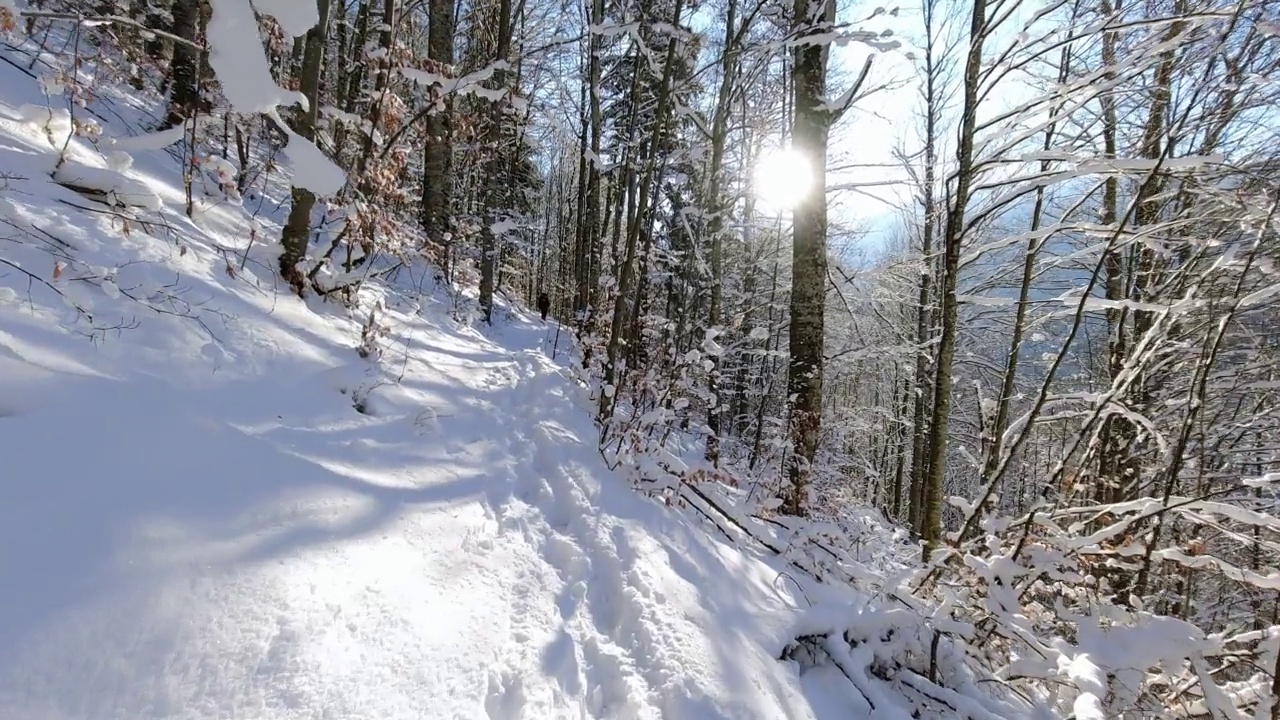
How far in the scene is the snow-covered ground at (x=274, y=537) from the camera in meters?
1.19

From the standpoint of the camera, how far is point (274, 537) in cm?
163

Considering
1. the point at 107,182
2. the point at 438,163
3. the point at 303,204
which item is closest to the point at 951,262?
the point at 303,204

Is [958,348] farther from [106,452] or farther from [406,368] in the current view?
[106,452]

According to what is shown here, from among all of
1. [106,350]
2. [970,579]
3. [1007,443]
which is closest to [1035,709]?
[970,579]

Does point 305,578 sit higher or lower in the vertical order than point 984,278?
lower

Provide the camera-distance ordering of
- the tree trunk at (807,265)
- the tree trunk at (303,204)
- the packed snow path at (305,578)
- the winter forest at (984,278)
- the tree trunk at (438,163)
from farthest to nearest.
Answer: the tree trunk at (438,163)
the tree trunk at (807,265)
the tree trunk at (303,204)
the winter forest at (984,278)
the packed snow path at (305,578)

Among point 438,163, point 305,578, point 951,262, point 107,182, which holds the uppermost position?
point 438,163

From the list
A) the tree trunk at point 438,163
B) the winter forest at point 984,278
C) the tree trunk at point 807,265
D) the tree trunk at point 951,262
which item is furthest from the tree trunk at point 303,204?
the tree trunk at point 951,262

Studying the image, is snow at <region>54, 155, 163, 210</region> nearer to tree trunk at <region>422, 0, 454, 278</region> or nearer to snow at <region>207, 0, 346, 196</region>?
snow at <region>207, 0, 346, 196</region>

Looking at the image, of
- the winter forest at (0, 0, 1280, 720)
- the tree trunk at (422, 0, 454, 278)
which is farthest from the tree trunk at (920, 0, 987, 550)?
the tree trunk at (422, 0, 454, 278)

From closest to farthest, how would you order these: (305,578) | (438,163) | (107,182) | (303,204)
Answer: (305,578) < (107,182) < (303,204) < (438,163)

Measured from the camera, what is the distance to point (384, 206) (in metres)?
4.08

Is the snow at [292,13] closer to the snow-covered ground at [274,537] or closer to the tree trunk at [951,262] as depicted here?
the snow-covered ground at [274,537]

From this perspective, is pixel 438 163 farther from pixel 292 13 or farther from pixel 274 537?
pixel 274 537
